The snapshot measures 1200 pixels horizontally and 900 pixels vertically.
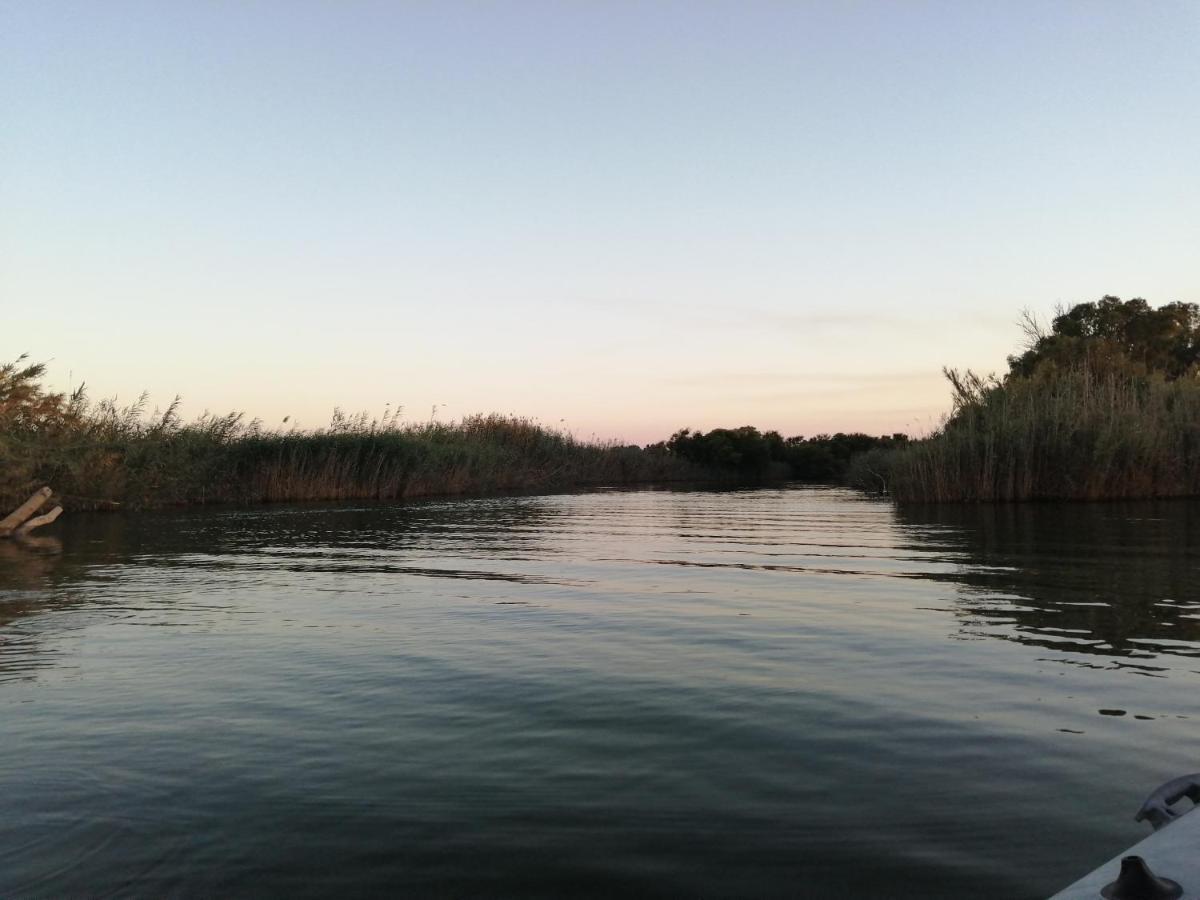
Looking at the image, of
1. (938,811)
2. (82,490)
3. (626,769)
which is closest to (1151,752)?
(938,811)

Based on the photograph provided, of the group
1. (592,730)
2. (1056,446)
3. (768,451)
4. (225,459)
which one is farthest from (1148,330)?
(592,730)

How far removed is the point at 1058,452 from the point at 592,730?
20921mm

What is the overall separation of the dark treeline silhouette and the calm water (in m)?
42.4

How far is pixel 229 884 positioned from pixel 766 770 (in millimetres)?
2042

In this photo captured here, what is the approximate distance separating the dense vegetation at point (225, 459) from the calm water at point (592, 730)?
13171 millimetres

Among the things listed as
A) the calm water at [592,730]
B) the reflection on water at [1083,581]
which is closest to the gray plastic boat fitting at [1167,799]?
the calm water at [592,730]

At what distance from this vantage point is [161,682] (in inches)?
207

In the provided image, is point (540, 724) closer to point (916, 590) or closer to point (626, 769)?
point (626, 769)

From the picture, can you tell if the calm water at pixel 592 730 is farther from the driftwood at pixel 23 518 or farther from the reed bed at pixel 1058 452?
the reed bed at pixel 1058 452

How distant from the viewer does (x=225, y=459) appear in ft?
89.5

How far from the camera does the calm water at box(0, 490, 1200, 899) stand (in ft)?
9.35

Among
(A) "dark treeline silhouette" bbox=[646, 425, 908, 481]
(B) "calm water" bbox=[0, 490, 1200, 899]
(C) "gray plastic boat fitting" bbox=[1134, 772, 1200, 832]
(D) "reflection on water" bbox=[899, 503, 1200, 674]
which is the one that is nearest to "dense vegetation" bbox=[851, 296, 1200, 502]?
(D) "reflection on water" bbox=[899, 503, 1200, 674]

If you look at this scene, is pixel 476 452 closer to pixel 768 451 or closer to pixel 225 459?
pixel 225 459

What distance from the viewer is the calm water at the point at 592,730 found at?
2.85 m
